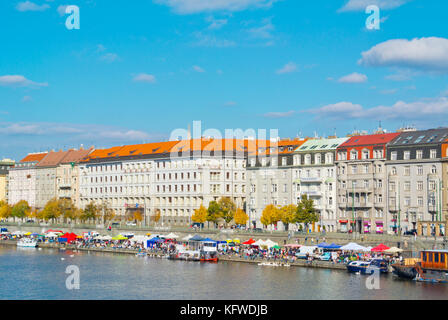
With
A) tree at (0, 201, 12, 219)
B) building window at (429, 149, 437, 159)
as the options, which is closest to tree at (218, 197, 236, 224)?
building window at (429, 149, 437, 159)

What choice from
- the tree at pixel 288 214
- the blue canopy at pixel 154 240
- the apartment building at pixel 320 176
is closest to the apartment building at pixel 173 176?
the apartment building at pixel 320 176

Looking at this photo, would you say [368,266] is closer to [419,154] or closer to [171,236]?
[419,154]

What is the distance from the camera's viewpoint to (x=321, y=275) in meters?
77.0

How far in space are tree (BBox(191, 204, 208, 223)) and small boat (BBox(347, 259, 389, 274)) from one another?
49713 mm

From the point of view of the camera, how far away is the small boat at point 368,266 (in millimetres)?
77688

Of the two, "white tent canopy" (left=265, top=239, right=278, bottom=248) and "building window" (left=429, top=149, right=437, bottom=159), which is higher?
"building window" (left=429, top=149, right=437, bottom=159)

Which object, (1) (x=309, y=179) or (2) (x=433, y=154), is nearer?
(2) (x=433, y=154)

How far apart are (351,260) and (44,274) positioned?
1311 inches

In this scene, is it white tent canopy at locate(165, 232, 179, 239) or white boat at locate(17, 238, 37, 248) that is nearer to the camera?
white tent canopy at locate(165, 232, 179, 239)

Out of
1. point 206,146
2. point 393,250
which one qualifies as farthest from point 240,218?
point 393,250

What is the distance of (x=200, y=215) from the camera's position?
419 ft

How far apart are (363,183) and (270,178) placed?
20.5 m

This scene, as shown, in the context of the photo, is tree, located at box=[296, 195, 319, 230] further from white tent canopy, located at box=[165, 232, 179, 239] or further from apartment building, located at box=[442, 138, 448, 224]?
white tent canopy, located at box=[165, 232, 179, 239]

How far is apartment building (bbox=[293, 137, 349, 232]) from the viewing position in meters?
114
